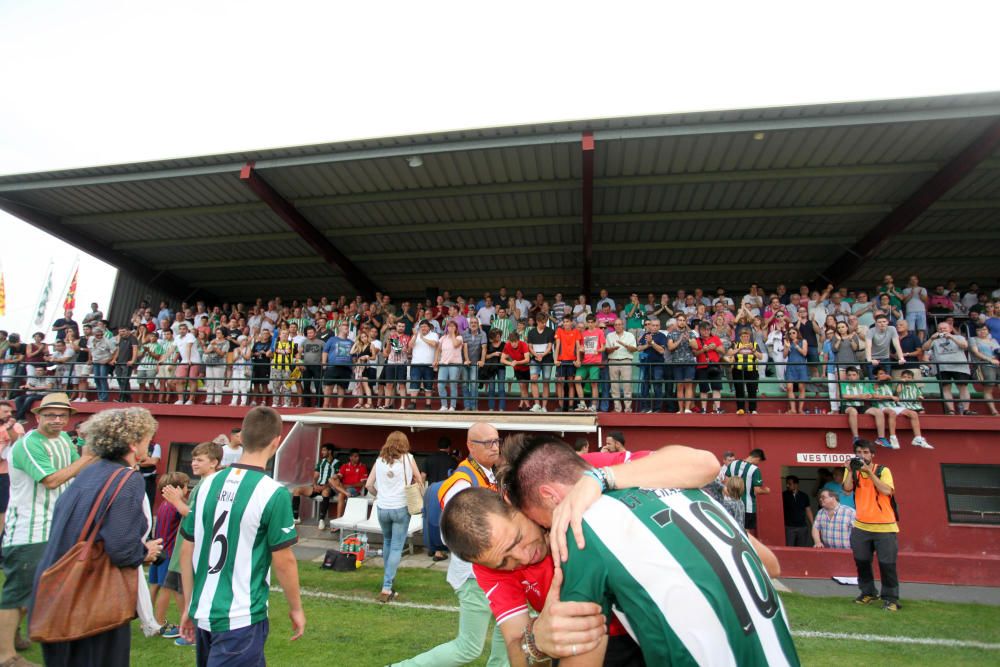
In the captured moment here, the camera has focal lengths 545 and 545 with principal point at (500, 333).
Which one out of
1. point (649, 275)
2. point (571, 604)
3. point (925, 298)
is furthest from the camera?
point (649, 275)

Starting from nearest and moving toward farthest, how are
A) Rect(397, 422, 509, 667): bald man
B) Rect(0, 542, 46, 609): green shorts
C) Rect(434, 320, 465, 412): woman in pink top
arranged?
Rect(397, 422, 509, 667): bald man, Rect(0, 542, 46, 609): green shorts, Rect(434, 320, 465, 412): woman in pink top

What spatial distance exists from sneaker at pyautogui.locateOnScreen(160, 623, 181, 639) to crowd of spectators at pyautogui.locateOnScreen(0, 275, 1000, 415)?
6.23m

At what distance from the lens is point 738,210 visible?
1453 cm

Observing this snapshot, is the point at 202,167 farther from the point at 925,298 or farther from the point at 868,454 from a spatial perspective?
the point at 925,298

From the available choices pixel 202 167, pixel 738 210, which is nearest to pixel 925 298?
pixel 738 210

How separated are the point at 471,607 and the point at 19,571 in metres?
3.91

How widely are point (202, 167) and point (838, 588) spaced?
15565 mm

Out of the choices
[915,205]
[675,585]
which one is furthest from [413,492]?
[915,205]

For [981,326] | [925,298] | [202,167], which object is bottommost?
[981,326]

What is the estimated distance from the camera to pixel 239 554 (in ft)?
10.6

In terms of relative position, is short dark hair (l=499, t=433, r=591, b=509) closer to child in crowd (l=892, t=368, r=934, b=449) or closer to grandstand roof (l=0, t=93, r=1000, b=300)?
child in crowd (l=892, t=368, r=934, b=449)

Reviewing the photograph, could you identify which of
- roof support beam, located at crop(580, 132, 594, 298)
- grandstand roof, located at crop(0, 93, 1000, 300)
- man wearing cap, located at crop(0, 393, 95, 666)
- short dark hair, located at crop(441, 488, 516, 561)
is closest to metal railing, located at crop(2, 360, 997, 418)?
roof support beam, located at crop(580, 132, 594, 298)

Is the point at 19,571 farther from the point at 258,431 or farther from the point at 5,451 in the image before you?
the point at 258,431

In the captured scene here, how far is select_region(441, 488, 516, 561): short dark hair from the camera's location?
82.2 inches
